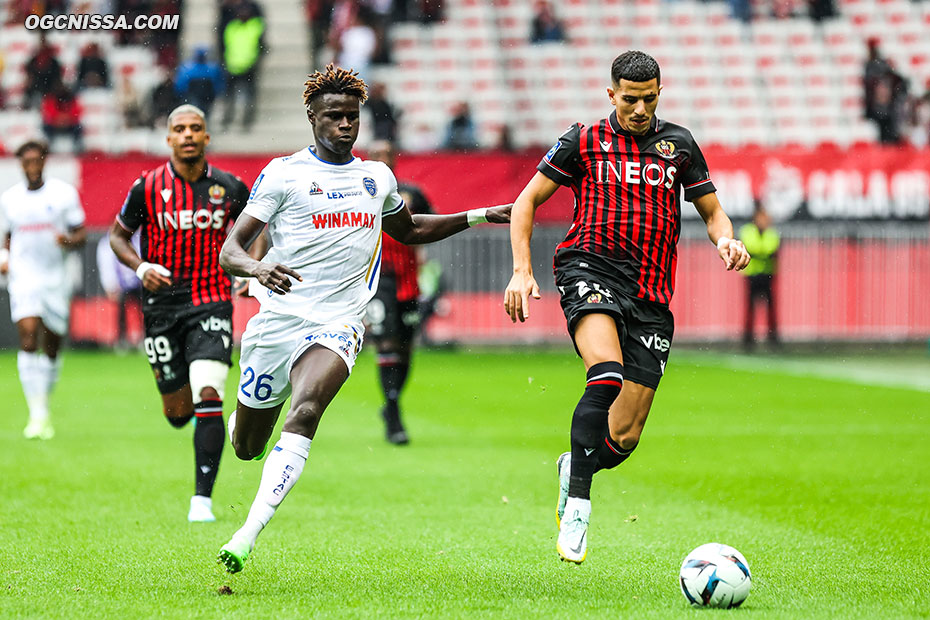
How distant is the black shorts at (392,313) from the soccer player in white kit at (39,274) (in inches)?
102

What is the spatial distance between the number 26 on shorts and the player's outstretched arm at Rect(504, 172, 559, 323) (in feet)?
3.76

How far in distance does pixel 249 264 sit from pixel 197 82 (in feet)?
58.7

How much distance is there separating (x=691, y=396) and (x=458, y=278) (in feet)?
26.2

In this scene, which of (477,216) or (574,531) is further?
(477,216)

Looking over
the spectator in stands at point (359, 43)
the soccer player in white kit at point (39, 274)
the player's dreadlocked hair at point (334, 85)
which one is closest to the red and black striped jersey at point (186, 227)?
the player's dreadlocked hair at point (334, 85)

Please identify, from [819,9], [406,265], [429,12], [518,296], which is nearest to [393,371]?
[406,265]

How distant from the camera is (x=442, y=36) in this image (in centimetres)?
2681

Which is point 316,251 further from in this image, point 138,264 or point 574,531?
point 138,264

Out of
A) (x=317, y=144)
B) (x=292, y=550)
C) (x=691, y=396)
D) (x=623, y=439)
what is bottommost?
(x=691, y=396)

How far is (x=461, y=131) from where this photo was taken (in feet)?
77.5

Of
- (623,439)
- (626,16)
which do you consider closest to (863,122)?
(626,16)

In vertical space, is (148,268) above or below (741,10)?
below

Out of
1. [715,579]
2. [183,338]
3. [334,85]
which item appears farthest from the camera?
[183,338]

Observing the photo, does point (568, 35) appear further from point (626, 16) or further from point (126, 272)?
point (126, 272)
